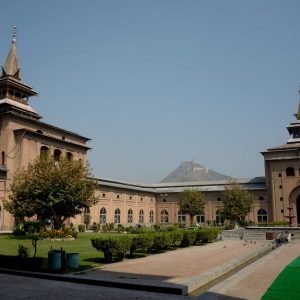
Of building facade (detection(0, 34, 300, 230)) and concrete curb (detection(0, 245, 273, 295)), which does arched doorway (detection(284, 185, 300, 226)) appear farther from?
concrete curb (detection(0, 245, 273, 295))

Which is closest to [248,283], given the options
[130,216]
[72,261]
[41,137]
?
[72,261]

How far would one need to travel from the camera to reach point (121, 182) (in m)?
64.9

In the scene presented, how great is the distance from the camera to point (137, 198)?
66.3 metres

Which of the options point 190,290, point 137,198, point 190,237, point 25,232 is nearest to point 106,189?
point 137,198

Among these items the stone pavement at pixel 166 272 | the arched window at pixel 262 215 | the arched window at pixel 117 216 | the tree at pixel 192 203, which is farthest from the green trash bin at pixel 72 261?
the arched window at pixel 262 215

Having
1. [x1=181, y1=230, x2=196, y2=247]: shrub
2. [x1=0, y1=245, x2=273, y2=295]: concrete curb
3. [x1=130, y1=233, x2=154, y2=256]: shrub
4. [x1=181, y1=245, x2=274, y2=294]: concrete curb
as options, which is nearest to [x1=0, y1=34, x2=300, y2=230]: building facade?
[x1=181, y1=230, x2=196, y2=247]: shrub

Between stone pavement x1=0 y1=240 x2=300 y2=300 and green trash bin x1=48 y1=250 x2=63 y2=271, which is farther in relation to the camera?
A: green trash bin x1=48 y1=250 x2=63 y2=271

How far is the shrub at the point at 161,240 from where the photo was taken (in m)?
20.3

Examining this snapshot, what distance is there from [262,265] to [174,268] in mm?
4308

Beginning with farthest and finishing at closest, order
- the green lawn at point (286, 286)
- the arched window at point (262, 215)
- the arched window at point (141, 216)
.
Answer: the arched window at point (141, 216) < the arched window at point (262, 215) < the green lawn at point (286, 286)

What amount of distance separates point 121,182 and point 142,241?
46685 mm

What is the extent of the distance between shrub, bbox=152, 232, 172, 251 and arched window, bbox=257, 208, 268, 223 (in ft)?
136

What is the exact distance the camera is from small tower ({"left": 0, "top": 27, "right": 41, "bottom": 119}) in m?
46.1

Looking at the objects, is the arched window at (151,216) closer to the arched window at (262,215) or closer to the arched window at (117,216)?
the arched window at (117,216)
